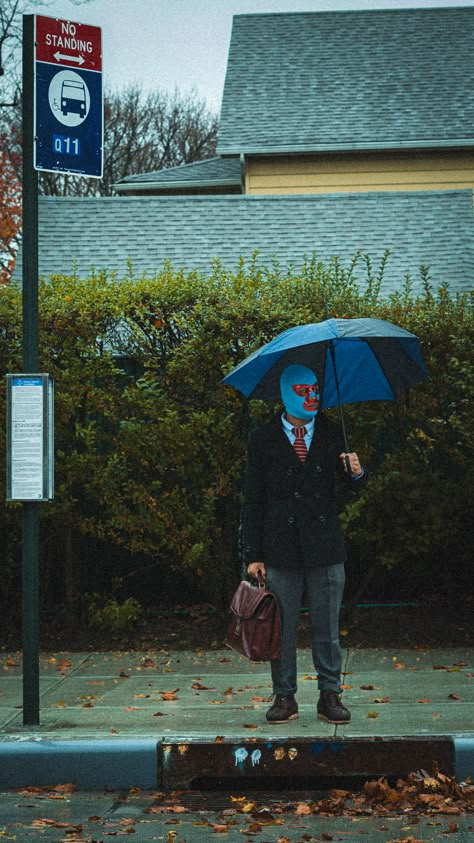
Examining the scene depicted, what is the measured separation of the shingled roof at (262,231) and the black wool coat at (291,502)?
9.47 meters

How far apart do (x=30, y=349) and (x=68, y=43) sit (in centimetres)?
179

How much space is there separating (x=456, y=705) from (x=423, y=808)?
4.63 feet

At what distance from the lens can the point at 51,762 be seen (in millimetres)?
6203

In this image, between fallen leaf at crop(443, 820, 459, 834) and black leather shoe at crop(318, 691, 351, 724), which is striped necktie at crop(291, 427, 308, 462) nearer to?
black leather shoe at crop(318, 691, 351, 724)

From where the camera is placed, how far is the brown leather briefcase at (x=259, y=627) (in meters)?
6.40

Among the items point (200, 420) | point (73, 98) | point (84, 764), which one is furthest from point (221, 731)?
point (73, 98)

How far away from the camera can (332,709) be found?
655cm

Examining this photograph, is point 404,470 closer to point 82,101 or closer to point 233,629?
point 233,629

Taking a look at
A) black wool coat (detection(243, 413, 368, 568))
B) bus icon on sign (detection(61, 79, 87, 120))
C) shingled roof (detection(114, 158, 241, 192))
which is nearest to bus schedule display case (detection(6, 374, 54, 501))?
black wool coat (detection(243, 413, 368, 568))

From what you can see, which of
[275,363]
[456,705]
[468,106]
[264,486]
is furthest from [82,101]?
[468,106]

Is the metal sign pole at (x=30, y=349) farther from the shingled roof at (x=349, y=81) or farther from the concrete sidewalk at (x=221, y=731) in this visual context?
the shingled roof at (x=349, y=81)

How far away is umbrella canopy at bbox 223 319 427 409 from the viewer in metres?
6.51

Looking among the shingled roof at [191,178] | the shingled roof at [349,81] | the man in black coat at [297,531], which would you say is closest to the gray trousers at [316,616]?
the man in black coat at [297,531]

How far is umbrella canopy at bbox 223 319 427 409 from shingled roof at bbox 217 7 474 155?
1573cm
